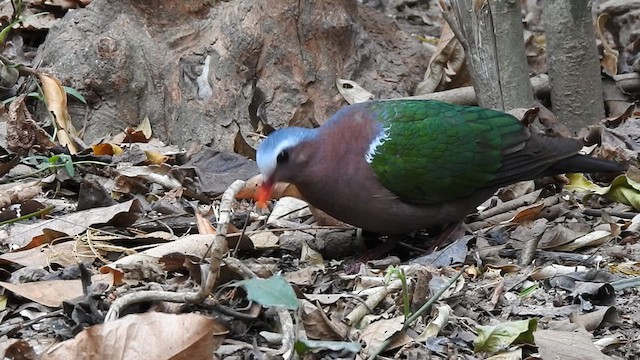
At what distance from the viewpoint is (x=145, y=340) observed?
261cm

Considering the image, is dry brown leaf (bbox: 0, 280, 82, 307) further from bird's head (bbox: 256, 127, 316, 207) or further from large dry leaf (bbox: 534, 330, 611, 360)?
large dry leaf (bbox: 534, 330, 611, 360)

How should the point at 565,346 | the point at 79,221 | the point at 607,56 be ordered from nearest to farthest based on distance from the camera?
1. the point at 565,346
2. the point at 79,221
3. the point at 607,56

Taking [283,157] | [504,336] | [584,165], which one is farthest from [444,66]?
[504,336]

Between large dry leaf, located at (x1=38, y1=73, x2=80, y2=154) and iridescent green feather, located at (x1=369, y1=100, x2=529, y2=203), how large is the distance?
1851 mm

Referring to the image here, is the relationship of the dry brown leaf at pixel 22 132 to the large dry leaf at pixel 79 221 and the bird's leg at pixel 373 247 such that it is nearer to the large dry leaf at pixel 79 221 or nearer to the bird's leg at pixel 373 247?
the large dry leaf at pixel 79 221

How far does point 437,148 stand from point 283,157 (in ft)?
2.41

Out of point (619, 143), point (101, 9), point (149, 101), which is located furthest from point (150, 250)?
point (619, 143)

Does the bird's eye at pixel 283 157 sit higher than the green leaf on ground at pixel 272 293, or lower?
lower

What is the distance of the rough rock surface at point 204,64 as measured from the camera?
221 inches

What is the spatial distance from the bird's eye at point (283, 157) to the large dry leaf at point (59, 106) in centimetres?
174

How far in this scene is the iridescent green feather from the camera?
163 inches

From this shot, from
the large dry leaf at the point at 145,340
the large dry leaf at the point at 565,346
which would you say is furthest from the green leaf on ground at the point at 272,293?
the large dry leaf at the point at 565,346

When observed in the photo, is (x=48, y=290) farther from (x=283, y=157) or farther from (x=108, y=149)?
(x=108, y=149)

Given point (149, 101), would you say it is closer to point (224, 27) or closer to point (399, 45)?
point (224, 27)
